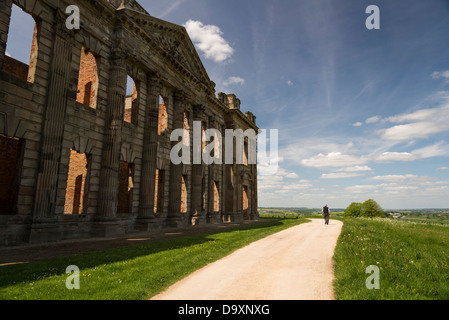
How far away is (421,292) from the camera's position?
199 inches

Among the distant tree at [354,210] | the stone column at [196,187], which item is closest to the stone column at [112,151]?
the stone column at [196,187]

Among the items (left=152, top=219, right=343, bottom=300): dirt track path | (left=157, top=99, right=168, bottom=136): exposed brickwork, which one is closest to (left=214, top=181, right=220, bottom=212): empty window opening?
(left=157, top=99, right=168, bottom=136): exposed brickwork

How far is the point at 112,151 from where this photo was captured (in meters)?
14.5

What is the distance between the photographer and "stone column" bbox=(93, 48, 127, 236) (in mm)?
13789

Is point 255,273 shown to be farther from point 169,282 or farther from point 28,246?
point 28,246

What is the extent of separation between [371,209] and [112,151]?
70.8 meters

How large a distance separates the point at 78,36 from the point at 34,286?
12736 millimetres

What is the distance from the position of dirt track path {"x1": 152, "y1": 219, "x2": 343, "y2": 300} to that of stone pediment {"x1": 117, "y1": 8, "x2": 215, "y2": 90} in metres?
15.8

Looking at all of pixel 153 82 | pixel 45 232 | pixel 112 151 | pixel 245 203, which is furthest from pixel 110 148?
pixel 245 203

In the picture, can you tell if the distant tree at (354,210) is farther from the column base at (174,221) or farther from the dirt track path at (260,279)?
the dirt track path at (260,279)

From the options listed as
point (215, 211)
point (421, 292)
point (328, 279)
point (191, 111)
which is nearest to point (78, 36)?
point (191, 111)

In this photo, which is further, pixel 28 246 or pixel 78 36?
pixel 78 36

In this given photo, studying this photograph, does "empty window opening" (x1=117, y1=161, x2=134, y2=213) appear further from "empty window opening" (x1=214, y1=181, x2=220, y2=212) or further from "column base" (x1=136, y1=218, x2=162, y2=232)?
"empty window opening" (x1=214, y1=181, x2=220, y2=212)

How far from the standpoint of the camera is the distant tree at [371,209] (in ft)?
214
